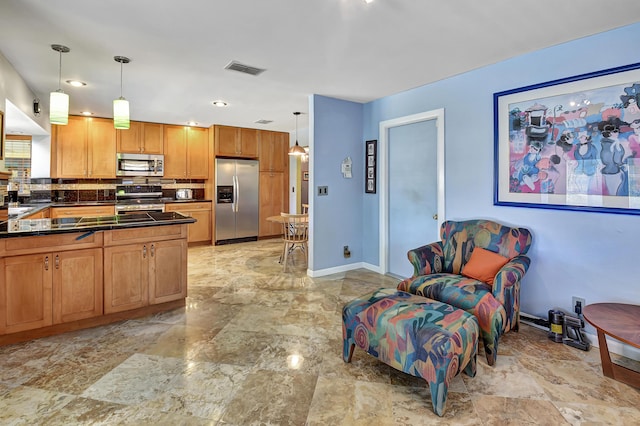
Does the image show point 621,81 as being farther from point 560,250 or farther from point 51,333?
point 51,333

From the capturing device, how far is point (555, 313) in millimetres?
2623

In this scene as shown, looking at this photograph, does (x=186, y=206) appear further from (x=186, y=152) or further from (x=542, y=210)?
(x=542, y=210)

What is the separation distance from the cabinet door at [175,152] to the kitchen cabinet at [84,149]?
0.87 m

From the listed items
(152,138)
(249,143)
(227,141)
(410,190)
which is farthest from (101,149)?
(410,190)

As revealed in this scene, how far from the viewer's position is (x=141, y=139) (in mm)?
6039

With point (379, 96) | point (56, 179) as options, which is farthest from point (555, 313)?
point (56, 179)

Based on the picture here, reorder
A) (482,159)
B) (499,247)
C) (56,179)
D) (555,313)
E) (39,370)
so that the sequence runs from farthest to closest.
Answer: (56,179) < (482,159) < (499,247) < (555,313) < (39,370)

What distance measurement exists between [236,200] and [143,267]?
12.3 ft

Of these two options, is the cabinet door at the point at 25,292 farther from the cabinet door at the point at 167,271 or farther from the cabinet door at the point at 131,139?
the cabinet door at the point at 131,139

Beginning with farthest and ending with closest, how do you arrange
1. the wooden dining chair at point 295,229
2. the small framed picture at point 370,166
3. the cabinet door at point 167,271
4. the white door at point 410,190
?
the wooden dining chair at point 295,229 → the small framed picture at point 370,166 → the white door at point 410,190 → the cabinet door at point 167,271

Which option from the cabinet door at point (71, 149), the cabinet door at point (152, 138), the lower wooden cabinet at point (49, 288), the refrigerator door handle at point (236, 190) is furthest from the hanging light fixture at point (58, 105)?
the refrigerator door handle at point (236, 190)

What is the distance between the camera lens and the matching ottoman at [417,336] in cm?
176

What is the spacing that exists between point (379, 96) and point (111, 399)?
4.13 m

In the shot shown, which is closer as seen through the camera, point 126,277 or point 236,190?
point 126,277
